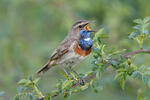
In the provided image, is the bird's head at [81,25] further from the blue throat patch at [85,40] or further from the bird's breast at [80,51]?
the bird's breast at [80,51]

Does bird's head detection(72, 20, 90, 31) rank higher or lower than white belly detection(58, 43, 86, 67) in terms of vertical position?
higher

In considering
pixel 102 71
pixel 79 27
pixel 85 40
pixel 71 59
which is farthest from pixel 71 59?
pixel 102 71

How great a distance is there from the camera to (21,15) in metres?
8.76

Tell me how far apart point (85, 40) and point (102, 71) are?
5.65ft

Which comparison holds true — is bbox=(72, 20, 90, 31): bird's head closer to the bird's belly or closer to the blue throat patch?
the blue throat patch

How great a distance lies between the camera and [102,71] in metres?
4.57

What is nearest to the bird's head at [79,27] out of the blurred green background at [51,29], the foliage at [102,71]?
the blurred green background at [51,29]

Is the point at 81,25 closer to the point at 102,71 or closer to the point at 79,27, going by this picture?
the point at 79,27

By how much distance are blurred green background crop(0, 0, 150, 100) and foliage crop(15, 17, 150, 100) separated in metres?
2.77

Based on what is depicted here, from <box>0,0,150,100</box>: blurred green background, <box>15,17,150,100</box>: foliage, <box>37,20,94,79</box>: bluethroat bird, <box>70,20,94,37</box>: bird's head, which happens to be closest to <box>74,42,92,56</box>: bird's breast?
<box>37,20,94,79</box>: bluethroat bird

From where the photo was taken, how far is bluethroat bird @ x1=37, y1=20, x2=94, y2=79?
6234 millimetres

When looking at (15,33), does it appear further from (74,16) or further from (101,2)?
(101,2)

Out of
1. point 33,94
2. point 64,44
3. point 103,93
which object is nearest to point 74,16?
A: point 103,93

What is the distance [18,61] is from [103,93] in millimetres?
1827
